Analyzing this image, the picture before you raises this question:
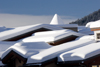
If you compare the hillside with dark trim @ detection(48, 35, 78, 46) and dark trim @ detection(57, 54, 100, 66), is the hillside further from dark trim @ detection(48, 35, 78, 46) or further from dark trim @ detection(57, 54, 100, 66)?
dark trim @ detection(57, 54, 100, 66)

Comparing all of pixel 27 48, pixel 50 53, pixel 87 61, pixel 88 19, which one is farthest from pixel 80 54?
pixel 88 19

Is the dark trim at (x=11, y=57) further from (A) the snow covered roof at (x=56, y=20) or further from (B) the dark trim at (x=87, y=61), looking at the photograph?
(A) the snow covered roof at (x=56, y=20)

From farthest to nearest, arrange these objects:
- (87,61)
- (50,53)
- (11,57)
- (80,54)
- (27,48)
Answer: (11,57), (27,48), (50,53), (87,61), (80,54)

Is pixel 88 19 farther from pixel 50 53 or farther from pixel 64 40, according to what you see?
pixel 50 53

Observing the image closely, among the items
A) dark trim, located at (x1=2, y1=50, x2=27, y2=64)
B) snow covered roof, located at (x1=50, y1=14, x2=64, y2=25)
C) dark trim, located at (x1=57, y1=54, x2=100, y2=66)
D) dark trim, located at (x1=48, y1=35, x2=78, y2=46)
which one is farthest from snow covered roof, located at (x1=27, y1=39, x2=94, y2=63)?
snow covered roof, located at (x1=50, y1=14, x2=64, y2=25)

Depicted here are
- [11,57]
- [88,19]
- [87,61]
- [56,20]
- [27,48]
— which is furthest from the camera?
[88,19]

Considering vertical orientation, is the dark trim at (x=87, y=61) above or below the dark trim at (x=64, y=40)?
below

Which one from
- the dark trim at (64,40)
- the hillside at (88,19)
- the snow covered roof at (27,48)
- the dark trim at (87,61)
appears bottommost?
the hillside at (88,19)

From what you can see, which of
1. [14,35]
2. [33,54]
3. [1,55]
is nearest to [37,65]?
[33,54]

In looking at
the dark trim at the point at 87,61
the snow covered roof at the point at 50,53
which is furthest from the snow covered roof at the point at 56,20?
the dark trim at the point at 87,61

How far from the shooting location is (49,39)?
68.0 feet

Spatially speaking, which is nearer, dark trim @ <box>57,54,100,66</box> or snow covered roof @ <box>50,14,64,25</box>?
dark trim @ <box>57,54,100,66</box>

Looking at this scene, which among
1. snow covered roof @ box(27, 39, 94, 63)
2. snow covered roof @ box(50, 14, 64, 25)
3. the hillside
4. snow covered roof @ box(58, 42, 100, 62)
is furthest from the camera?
the hillside

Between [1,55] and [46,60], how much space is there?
4682 mm
